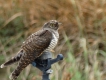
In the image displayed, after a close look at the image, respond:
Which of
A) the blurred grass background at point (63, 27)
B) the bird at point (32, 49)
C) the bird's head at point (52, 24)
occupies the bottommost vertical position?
the bird at point (32, 49)

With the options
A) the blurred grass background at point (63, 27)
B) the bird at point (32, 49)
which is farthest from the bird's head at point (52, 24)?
the blurred grass background at point (63, 27)

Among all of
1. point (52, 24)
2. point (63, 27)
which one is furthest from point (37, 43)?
point (63, 27)

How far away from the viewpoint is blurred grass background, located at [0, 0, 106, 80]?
498 cm

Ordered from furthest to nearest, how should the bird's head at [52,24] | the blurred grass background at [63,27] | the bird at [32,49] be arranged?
the blurred grass background at [63,27] < the bird's head at [52,24] < the bird at [32,49]

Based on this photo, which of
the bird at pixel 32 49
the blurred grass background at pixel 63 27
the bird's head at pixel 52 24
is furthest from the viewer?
the blurred grass background at pixel 63 27

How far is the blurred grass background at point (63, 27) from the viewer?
16.4 ft

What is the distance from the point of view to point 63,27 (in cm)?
548

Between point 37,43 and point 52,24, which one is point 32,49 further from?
point 52,24

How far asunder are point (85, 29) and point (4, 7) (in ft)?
4.62

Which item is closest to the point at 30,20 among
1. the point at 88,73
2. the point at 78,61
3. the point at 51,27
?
the point at 78,61

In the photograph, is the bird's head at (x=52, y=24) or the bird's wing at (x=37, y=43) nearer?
the bird's wing at (x=37, y=43)

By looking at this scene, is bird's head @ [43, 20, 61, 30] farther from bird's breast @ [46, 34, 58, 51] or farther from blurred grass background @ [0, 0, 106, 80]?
blurred grass background @ [0, 0, 106, 80]

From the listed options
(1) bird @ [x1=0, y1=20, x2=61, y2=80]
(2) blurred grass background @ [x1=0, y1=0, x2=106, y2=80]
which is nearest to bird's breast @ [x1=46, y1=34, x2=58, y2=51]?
(1) bird @ [x1=0, y1=20, x2=61, y2=80]

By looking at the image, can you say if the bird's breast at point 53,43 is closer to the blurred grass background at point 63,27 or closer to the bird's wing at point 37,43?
the bird's wing at point 37,43
